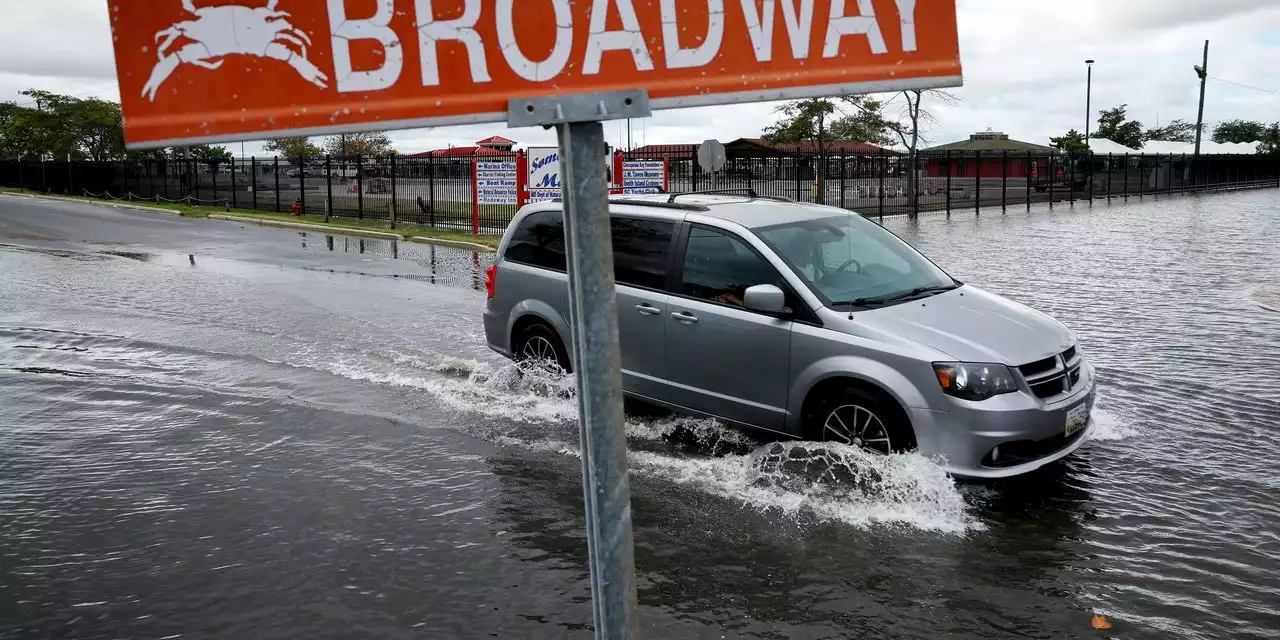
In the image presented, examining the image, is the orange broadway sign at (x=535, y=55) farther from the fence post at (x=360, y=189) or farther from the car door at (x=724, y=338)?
the fence post at (x=360, y=189)

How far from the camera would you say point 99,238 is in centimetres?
2334

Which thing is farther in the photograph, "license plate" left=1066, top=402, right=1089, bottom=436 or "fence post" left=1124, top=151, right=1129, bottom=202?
"fence post" left=1124, top=151, right=1129, bottom=202

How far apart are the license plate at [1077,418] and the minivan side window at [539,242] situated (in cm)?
390

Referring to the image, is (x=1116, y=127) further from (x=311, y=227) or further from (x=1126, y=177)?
(x=311, y=227)

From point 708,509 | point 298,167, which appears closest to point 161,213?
point 298,167

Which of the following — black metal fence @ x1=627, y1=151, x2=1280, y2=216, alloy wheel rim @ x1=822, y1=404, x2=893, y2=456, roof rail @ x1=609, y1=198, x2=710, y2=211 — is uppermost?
black metal fence @ x1=627, y1=151, x2=1280, y2=216

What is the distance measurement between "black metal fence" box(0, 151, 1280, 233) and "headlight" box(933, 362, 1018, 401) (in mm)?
19255

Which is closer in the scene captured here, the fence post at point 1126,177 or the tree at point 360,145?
the fence post at point 1126,177

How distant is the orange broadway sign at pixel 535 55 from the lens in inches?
71.5

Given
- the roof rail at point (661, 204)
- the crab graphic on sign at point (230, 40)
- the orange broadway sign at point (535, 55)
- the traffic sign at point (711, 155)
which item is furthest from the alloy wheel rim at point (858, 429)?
the traffic sign at point (711, 155)

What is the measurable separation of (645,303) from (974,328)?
231cm

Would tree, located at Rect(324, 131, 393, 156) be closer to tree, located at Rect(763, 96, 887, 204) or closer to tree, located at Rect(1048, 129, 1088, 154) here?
tree, located at Rect(763, 96, 887, 204)

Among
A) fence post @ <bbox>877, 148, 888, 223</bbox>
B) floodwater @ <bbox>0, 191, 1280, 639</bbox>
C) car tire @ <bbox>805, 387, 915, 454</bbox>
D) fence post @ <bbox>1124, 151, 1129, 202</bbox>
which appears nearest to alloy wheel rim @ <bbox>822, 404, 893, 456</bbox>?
car tire @ <bbox>805, 387, 915, 454</bbox>

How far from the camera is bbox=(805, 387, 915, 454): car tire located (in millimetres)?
6043
